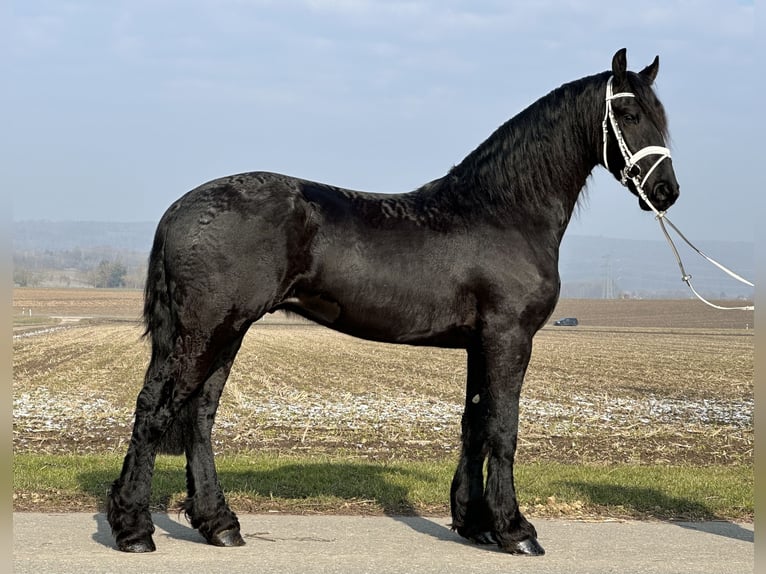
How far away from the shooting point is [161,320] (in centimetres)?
611

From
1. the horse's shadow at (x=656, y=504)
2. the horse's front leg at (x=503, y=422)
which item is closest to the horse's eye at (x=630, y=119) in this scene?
the horse's front leg at (x=503, y=422)

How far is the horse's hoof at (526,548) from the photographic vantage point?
5.90 meters

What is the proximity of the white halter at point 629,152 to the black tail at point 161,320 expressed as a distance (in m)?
3.14

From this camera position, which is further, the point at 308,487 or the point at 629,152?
the point at 308,487

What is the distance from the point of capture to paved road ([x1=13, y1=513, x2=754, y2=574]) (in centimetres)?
545

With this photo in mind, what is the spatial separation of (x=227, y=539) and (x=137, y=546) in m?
0.58

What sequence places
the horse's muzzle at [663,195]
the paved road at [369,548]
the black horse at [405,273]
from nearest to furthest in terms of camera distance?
1. the paved road at [369,548]
2. the black horse at [405,273]
3. the horse's muzzle at [663,195]

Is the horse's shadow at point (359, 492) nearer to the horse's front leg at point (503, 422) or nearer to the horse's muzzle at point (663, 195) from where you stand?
the horse's front leg at point (503, 422)

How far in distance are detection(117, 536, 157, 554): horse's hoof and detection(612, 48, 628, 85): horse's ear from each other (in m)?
4.44

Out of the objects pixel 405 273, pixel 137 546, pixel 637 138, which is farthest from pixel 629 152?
pixel 137 546

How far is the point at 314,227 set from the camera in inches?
237

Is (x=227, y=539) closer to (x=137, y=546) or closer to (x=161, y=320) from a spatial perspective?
(x=137, y=546)

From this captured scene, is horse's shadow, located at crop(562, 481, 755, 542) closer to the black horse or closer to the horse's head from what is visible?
the black horse

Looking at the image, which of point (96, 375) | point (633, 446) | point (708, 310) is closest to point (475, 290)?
point (633, 446)
